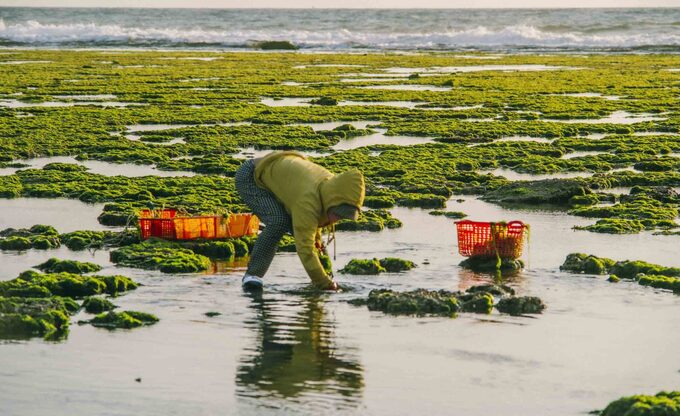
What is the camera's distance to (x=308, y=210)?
13.2m

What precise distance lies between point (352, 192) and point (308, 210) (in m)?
0.60

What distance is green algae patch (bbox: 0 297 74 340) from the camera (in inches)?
470

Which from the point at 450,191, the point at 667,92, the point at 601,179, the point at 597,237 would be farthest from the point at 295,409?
the point at 667,92

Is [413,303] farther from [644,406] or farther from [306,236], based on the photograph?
[644,406]

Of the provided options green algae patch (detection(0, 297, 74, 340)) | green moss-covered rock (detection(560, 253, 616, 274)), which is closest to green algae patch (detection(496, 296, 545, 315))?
green moss-covered rock (detection(560, 253, 616, 274))

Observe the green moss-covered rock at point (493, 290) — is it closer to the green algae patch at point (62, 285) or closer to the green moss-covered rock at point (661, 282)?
the green moss-covered rock at point (661, 282)

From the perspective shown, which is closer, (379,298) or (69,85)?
(379,298)

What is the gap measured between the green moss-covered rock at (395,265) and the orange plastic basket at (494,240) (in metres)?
0.86

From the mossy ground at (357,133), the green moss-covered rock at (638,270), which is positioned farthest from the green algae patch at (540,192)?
the green moss-covered rock at (638,270)

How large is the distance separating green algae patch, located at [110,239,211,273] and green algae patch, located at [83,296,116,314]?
2210mm

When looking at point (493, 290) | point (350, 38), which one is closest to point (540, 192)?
point (493, 290)

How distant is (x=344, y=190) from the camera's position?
42.0 ft

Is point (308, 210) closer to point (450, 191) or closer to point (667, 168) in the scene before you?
point (450, 191)

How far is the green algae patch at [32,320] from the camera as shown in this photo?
1193 centimetres
